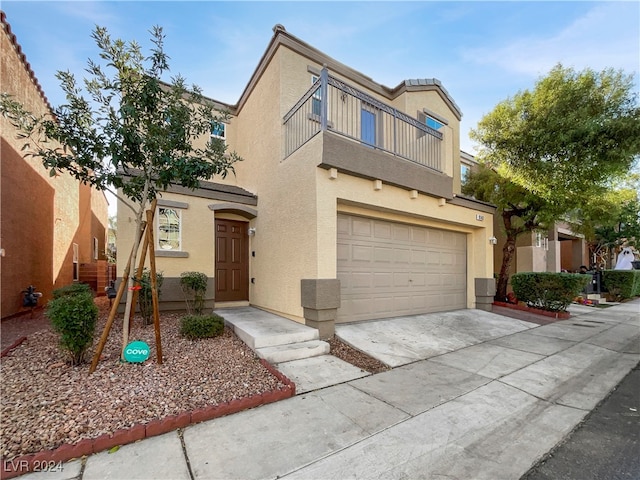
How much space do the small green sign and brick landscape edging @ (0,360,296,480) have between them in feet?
4.41

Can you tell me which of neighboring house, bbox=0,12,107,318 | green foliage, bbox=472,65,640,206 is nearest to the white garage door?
green foliage, bbox=472,65,640,206

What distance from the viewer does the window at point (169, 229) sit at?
23.6ft

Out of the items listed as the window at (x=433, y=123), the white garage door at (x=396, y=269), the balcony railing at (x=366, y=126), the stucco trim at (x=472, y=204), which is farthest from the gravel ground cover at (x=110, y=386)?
the window at (x=433, y=123)

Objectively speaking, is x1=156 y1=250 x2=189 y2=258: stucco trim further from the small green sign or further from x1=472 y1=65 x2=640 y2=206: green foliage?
x1=472 y1=65 x2=640 y2=206: green foliage

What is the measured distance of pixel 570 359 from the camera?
538cm

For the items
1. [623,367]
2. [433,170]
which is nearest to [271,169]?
[433,170]

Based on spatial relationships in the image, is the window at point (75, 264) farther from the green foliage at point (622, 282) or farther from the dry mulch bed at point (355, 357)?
the green foliage at point (622, 282)

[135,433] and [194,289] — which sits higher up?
[194,289]

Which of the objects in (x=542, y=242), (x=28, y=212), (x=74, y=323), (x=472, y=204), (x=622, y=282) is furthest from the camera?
(x=542, y=242)

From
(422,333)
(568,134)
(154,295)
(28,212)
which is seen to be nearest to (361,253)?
(422,333)

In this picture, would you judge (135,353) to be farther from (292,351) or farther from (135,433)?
(292,351)

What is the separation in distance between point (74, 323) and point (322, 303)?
3.65m

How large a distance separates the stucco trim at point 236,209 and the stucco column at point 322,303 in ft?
11.1

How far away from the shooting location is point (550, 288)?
9.05m
